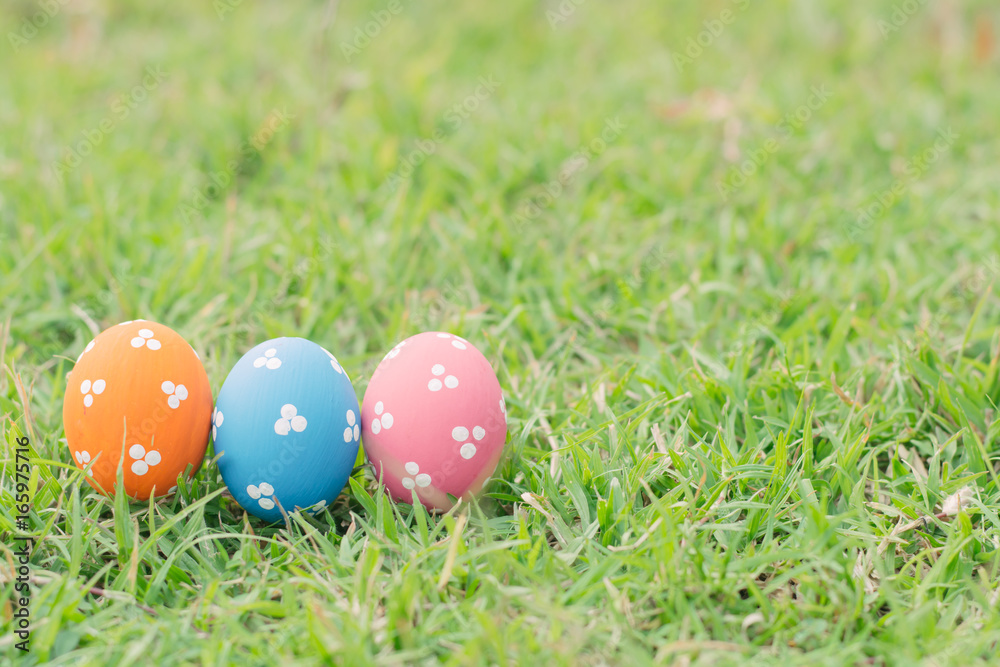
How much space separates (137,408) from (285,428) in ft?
1.02

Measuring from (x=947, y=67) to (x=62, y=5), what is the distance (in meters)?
4.88

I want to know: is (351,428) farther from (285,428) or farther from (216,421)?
(216,421)

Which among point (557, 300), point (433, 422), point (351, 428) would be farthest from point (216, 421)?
point (557, 300)

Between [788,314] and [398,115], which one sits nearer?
[788,314]

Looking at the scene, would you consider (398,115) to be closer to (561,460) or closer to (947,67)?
(561,460)

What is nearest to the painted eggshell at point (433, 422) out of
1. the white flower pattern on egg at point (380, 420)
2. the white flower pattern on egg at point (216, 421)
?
the white flower pattern on egg at point (380, 420)

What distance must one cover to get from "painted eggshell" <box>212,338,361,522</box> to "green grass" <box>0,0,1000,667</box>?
113mm

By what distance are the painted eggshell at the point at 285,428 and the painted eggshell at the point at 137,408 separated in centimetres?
7

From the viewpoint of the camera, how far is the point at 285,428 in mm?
1688

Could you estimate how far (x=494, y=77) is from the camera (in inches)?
165

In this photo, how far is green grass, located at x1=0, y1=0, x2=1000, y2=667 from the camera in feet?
5.20

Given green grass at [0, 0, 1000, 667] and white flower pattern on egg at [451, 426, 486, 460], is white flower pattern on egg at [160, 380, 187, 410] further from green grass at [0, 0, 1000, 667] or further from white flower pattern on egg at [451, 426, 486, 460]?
white flower pattern on egg at [451, 426, 486, 460]

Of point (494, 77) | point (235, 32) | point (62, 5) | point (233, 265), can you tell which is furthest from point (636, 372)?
point (62, 5)

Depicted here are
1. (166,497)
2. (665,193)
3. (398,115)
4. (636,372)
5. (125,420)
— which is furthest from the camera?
(398,115)
